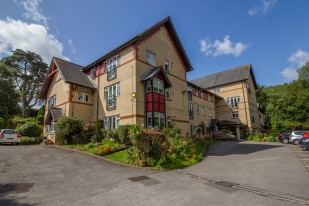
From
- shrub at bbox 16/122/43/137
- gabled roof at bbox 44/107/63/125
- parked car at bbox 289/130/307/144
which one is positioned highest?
gabled roof at bbox 44/107/63/125

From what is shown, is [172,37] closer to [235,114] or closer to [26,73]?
[235,114]

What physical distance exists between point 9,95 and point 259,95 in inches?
2422

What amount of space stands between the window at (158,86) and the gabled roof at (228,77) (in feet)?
82.4

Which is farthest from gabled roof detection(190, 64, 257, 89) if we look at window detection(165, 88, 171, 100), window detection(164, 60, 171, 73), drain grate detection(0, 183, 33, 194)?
drain grate detection(0, 183, 33, 194)

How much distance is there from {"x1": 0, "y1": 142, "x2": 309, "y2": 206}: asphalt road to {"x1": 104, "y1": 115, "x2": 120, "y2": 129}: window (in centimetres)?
942

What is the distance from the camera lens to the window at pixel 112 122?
2065 centimetres

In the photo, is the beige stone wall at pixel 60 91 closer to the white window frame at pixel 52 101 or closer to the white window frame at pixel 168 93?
the white window frame at pixel 52 101

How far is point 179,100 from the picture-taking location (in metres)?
24.9

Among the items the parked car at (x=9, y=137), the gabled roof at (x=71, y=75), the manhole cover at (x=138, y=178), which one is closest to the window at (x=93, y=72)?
the gabled roof at (x=71, y=75)

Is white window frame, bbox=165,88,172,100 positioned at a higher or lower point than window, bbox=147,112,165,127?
higher

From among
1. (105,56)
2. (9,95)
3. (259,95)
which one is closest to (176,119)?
(105,56)

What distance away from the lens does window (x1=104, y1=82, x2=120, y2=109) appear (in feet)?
70.2

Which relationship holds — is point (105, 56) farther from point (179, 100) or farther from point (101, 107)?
point (179, 100)

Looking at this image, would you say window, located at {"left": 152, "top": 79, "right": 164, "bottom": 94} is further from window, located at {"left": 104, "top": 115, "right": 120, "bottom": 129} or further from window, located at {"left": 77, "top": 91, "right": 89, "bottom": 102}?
window, located at {"left": 77, "top": 91, "right": 89, "bottom": 102}
